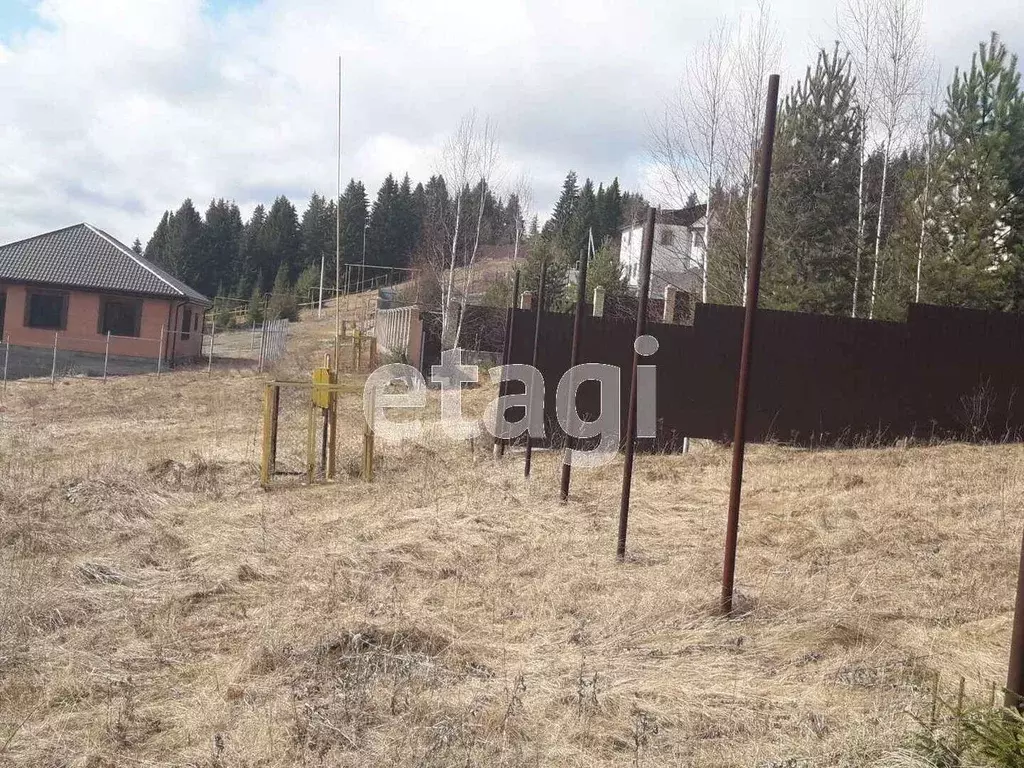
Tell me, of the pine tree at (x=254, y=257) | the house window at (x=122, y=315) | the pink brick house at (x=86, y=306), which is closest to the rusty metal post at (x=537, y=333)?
the pink brick house at (x=86, y=306)

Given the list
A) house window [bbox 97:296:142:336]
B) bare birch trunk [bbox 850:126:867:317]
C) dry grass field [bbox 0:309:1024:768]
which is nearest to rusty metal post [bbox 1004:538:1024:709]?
dry grass field [bbox 0:309:1024:768]

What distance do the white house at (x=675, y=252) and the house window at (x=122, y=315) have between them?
1571 cm

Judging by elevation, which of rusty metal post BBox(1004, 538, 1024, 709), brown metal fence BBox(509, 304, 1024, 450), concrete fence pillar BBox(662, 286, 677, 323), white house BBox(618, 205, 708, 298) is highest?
white house BBox(618, 205, 708, 298)

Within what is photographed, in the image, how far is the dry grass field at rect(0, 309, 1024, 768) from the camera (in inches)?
137

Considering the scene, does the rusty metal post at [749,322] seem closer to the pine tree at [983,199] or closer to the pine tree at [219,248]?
the pine tree at [983,199]

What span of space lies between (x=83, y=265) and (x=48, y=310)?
187 cm

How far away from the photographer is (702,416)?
36.1ft

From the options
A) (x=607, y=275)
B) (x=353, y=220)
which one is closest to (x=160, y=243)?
(x=353, y=220)

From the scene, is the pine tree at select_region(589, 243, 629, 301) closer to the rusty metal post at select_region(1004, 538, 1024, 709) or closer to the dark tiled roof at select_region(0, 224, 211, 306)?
the dark tiled roof at select_region(0, 224, 211, 306)

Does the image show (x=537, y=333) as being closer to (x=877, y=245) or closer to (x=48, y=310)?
(x=877, y=245)

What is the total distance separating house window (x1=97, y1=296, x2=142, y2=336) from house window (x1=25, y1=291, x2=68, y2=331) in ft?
3.79

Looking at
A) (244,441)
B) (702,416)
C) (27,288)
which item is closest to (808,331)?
(702,416)

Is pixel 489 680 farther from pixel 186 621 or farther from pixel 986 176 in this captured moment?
pixel 986 176

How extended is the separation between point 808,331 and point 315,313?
45127 mm
